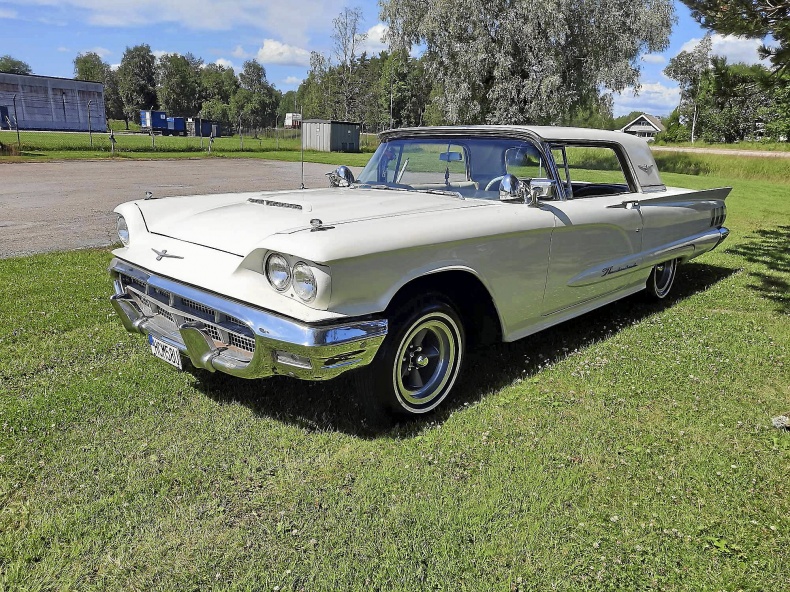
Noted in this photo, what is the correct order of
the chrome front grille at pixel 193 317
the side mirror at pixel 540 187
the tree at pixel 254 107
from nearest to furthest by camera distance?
the chrome front grille at pixel 193 317, the side mirror at pixel 540 187, the tree at pixel 254 107

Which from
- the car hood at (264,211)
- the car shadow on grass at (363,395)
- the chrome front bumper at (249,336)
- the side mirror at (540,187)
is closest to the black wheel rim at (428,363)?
the car shadow on grass at (363,395)

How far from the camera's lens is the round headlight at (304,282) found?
264 centimetres

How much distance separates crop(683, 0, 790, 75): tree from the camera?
6.52 m

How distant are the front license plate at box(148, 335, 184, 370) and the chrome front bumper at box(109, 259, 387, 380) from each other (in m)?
0.03

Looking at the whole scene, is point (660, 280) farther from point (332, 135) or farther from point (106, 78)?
point (106, 78)

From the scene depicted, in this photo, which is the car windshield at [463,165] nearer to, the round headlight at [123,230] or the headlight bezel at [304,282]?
the headlight bezel at [304,282]

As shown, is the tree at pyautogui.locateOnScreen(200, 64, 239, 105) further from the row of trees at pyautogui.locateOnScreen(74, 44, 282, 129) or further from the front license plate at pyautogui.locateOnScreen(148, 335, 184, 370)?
the front license plate at pyautogui.locateOnScreen(148, 335, 184, 370)

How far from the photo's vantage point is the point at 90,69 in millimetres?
97562

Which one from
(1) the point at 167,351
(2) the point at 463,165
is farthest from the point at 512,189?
(1) the point at 167,351

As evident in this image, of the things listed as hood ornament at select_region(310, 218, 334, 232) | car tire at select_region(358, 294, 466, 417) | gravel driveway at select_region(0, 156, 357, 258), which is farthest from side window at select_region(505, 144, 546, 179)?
gravel driveway at select_region(0, 156, 357, 258)

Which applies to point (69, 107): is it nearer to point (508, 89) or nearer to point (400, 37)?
point (400, 37)

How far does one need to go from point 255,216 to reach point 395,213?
2.61ft

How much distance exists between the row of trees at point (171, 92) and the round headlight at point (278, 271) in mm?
78728

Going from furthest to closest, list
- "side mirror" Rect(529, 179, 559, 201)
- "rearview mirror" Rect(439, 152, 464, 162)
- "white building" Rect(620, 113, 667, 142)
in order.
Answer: "white building" Rect(620, 113, 667, 142) < "rearview mirror" Rect(439, 152, 464, 162) < "side mirror" Rect(529, 179, 559, 201)
